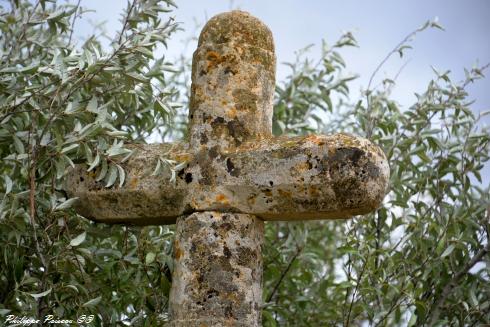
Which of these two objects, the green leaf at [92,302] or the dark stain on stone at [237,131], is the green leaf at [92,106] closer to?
the dark stain on stone at [237,131]

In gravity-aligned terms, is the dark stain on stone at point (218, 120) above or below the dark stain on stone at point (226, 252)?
above

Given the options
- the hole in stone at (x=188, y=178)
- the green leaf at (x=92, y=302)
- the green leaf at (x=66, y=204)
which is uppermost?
the hole in stone at (x=188, y=178)

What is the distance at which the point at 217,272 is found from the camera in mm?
2918

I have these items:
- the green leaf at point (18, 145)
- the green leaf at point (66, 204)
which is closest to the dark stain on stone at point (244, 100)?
the green leaf at point (66, 204)

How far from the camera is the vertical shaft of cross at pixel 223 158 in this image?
2912 mm

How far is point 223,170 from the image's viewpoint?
3.02 m

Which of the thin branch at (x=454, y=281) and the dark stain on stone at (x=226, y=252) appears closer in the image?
the dark stain on stone at (x=226, y=252)

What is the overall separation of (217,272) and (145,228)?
1.15m

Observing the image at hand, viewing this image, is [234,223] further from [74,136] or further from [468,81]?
[468,81]

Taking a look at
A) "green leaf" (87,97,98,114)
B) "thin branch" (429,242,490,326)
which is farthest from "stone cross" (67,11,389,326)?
"thin branch" (429,242,490,326)

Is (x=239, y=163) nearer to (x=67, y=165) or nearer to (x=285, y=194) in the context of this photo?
(x=285, y=194)

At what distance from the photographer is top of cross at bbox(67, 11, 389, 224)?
2.85m

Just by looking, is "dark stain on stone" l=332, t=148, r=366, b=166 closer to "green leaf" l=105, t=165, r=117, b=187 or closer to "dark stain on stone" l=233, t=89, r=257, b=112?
"dark stain on stone" l=233, t=89, r=257, b=112

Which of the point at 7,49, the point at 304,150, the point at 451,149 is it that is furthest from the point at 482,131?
the point at 7,49
